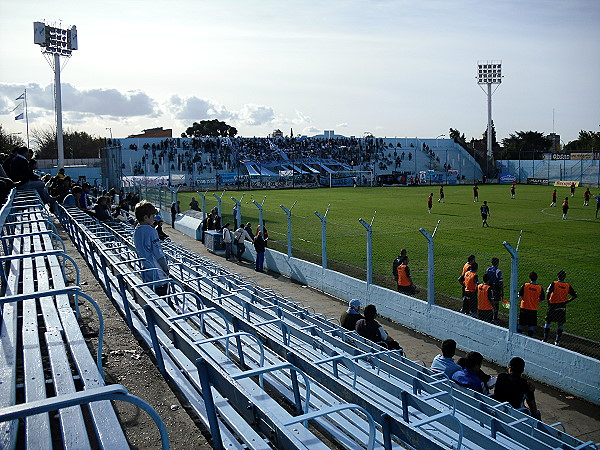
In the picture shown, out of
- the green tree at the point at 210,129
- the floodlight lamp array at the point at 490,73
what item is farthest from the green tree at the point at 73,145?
the floodlight lamp array at the point at 490,73

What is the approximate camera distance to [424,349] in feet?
33.8

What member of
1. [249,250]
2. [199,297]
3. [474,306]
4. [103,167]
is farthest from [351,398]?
[103,167]

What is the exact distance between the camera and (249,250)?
19281 mm

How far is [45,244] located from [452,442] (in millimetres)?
5238

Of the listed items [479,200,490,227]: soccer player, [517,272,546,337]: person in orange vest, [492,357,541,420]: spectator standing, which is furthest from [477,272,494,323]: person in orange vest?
[479,200,490,227]: soccer player

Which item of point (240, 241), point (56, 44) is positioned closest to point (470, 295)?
point (240, 241)

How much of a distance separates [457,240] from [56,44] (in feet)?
145

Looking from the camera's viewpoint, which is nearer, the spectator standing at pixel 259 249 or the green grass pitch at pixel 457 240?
the green grass pitch at pixel 457 240

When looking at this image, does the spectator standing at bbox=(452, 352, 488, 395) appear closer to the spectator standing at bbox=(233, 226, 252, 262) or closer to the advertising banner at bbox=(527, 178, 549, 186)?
the spectator standing at bbox=(233, 226, 252, 262)

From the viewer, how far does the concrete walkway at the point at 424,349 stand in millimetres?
7379

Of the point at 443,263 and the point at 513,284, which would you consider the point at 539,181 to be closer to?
the point at 443,263

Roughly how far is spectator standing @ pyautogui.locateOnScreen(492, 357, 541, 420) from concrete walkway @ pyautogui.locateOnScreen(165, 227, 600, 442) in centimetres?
107

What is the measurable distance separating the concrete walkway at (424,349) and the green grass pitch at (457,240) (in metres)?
0.90

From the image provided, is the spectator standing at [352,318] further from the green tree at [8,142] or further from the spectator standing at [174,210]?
the green tree at [8,142]
